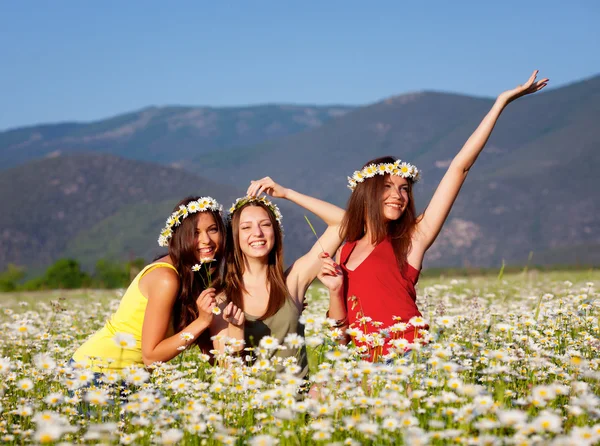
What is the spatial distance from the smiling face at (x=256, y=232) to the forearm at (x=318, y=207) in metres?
0.40

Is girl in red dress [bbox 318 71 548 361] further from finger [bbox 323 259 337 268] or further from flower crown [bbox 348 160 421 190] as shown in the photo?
finger [bbox 323 259 337 268]

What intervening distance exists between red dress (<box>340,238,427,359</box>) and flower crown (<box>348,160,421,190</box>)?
1.94ft

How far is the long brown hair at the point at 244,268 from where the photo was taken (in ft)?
19.5

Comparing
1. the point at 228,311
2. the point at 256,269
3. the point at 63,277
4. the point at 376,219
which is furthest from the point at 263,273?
the point at 63,277

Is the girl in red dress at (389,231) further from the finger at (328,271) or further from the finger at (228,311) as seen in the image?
the finger at (228,311)

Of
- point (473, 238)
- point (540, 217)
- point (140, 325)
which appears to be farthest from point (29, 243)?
point (140, 325)

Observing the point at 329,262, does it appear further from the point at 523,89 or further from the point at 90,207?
the point at 90,207

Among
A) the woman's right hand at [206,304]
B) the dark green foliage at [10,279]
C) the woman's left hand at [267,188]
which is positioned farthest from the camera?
the dark green foliage at [10,279]

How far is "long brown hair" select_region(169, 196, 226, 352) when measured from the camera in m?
5.85

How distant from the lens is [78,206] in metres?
142

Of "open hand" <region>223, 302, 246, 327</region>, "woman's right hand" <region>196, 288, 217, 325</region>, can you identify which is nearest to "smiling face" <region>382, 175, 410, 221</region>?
"open hand" <region>223, 302, 246, 327</region>

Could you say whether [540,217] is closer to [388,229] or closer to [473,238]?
[473,238]

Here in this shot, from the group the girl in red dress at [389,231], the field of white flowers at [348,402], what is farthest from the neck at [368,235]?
the field of white flowers at [348,402]

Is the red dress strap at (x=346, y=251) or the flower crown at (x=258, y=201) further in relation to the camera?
the red dress strap at (x=346, y=251)
